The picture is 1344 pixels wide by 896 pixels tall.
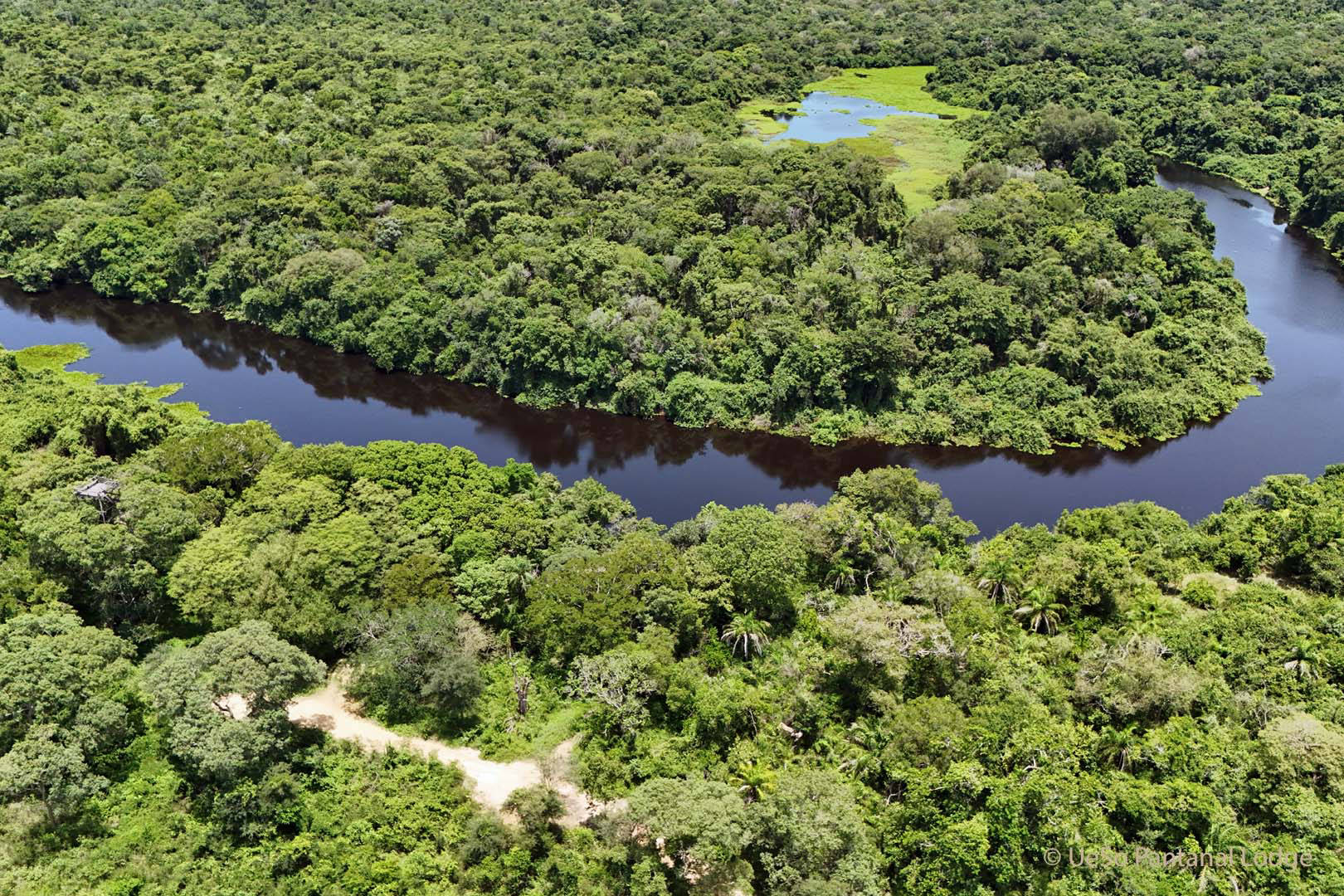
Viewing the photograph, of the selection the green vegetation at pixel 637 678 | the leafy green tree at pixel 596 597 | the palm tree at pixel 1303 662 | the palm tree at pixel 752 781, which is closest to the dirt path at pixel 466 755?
the green vegetation at pixel 637 678

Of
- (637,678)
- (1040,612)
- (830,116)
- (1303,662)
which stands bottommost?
(637,678)

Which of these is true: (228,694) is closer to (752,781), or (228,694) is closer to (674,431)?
(752,781)

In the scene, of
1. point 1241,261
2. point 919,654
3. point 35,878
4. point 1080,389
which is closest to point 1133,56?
point 1241,261

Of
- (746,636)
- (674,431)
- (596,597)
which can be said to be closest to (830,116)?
(674,431)

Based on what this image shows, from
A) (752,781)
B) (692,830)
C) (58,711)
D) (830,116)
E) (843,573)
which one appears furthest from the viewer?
(830,116)

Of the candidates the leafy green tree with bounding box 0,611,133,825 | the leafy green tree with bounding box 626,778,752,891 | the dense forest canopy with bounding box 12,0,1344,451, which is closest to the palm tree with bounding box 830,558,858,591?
the leafy green tree with bounding box 626,778,752,891
